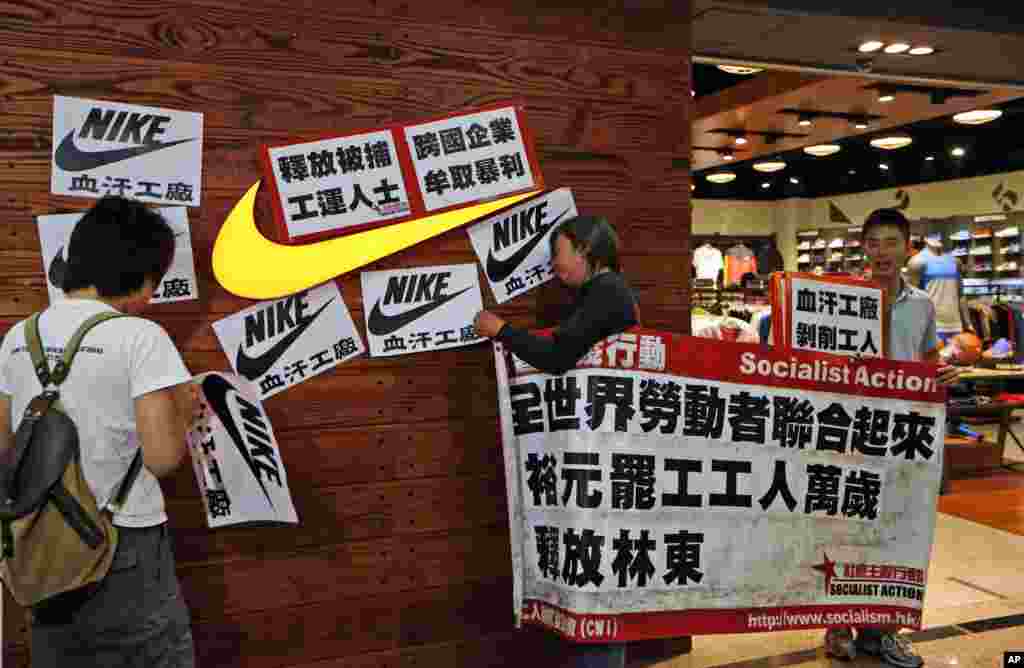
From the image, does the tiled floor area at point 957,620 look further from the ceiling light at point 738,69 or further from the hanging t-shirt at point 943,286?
the hanging t-shirt at point 943,286

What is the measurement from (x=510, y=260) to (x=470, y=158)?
1.26 ft

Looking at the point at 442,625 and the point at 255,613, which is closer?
the point at 255,613

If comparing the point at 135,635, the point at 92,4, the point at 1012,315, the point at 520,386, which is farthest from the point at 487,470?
the point at 1012,315

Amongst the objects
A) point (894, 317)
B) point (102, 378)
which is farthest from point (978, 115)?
point (102, 378)

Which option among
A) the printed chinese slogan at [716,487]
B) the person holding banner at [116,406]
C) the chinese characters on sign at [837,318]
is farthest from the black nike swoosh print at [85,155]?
the chinese characters on sign at [837,318]

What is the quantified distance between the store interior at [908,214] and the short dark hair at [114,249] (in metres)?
2.51

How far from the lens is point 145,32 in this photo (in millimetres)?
2637

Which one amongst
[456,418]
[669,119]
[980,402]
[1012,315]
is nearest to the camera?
[456,418]

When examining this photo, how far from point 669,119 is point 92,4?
1.99 meters

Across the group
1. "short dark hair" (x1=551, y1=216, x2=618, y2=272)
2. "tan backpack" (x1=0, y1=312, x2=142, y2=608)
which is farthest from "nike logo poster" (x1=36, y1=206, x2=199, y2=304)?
"short dark hair" (x1=551, y1=216, x2=618, y2=272)

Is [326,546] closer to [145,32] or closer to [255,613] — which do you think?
[255,613]

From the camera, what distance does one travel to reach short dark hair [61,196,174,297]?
183 cm

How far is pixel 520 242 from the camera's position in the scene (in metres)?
3.10

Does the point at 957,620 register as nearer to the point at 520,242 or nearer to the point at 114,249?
the point at 520,242
